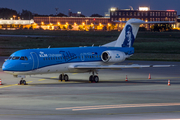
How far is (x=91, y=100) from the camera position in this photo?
77.7 feet

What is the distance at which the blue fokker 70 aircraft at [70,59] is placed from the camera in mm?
31312

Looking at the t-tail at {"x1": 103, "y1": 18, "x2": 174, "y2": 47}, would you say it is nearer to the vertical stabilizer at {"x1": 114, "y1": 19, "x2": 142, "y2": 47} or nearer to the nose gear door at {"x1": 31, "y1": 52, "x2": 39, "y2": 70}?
the vertical stabilizer at {"x1": 114, "y1": 19, "x2": 142, "y2": 47}

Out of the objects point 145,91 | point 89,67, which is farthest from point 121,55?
point 145,91

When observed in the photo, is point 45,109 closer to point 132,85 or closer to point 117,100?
point 117,100

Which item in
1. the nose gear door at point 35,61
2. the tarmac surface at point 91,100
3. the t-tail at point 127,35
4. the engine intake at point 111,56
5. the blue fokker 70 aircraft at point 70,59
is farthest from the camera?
the t-tail at point 127,35

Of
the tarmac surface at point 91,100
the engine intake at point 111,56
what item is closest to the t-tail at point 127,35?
the engine intake at point 111,56

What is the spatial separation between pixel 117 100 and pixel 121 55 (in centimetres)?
1483

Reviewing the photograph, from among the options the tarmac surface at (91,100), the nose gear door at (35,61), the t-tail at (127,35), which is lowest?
the tarmac surface at (91,100)

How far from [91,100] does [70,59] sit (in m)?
11.5

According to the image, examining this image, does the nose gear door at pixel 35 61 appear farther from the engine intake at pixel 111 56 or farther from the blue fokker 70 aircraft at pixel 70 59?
the engine intake at pixel 111 56

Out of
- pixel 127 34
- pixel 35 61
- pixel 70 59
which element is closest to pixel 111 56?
pixel 70 59

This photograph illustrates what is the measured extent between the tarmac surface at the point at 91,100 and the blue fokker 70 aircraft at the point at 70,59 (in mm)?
1422

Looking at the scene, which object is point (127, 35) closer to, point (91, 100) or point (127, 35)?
point (127, 35)

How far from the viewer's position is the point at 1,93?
88.4 ft
